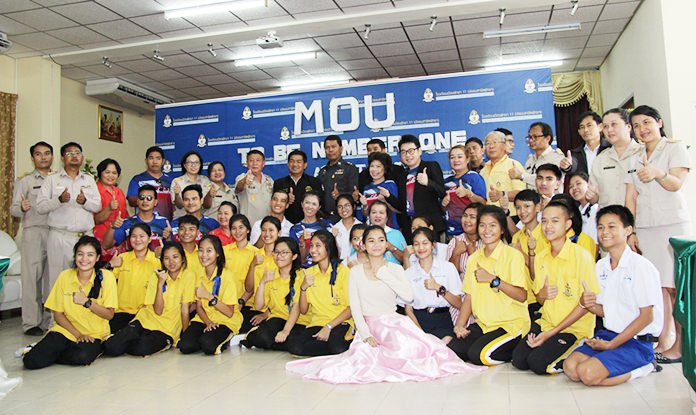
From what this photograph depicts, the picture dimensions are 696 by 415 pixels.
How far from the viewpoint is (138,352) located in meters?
4.08

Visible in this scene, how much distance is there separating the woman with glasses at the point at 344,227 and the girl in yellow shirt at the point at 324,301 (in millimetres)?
355

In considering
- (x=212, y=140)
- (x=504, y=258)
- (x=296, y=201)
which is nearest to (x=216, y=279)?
(x=296, y=201)

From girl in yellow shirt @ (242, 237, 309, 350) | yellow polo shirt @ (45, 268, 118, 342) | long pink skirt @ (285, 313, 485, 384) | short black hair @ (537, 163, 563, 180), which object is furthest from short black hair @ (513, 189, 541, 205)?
yellow polo shirt @ (45, 268, 118, 342)

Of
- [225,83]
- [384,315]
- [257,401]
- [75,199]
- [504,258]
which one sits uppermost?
[225,83]

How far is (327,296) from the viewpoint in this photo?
163 inches

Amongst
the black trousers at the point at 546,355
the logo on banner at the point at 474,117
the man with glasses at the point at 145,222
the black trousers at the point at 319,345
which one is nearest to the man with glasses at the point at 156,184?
the man with glasses at the point at 145,222

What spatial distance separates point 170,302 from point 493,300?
2.52 meters

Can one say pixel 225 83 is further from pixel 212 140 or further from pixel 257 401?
pixel 257 401

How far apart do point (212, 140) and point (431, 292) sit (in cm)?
459

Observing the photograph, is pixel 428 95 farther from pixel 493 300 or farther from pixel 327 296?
pixel 493 300

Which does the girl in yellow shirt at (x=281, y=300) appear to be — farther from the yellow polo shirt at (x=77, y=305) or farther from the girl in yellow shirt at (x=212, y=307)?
the yellow polo shirt at (x=77, y=305)

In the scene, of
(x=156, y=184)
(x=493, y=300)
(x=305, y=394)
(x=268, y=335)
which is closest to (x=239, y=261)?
(x=268, y=335)

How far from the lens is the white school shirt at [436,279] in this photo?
3.91m

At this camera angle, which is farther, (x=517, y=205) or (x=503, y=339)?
(x=517, y=205)
